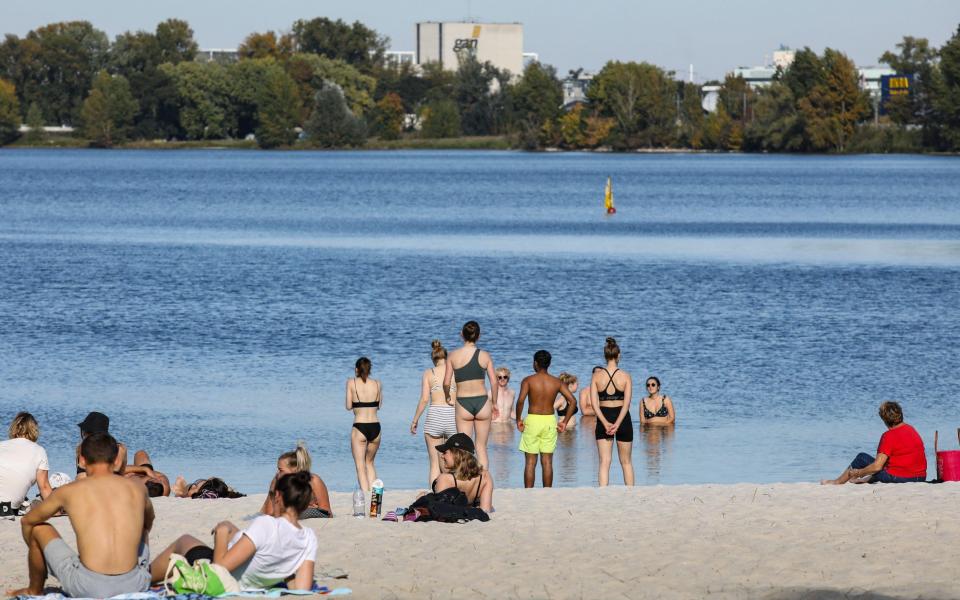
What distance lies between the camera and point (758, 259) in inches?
2164

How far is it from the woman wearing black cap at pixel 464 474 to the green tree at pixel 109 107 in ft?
590

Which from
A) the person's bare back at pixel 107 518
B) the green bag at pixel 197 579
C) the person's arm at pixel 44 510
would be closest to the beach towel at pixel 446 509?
the green bag at pixel 197 579

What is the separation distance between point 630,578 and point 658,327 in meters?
24.7

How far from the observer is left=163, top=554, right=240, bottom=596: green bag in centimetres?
975

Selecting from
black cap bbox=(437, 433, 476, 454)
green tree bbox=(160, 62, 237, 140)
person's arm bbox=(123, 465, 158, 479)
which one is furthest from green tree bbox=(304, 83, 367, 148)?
black cap bbox=(437, 433, 476, 454)

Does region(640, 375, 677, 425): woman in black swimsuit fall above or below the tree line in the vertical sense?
below

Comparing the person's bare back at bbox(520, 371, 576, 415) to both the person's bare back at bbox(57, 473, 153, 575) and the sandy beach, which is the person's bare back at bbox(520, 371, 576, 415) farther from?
the person's bare back at bbox(57, 473, 153, 575)

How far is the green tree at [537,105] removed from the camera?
18588cm

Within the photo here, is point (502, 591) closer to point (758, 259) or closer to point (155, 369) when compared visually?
point (155, 369)

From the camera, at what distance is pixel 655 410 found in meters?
22.0

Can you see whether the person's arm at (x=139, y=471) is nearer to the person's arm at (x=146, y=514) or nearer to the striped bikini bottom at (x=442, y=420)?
the striped bikini bottom at (x=442, y=420)

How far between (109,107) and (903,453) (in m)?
184

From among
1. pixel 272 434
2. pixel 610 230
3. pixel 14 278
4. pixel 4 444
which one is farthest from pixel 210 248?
pixel 4 444

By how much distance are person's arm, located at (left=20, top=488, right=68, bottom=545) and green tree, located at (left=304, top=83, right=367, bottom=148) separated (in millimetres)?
179709
